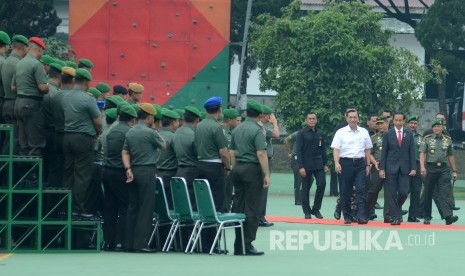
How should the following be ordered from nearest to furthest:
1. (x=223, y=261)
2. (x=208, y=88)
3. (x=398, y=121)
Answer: (x=223, y=261) → (x=208, y=88) → (x=398, y=121)

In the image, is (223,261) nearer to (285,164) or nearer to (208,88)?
(208,88)

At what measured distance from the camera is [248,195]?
19109 millimetres

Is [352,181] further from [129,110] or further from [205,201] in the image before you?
[129,110]

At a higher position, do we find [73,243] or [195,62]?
[195,62]

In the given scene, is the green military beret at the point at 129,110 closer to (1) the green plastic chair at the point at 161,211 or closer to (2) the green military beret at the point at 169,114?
(1) the green plastic chair at the point at 161,211

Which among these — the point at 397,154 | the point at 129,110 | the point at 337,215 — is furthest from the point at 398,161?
the point at 129,110

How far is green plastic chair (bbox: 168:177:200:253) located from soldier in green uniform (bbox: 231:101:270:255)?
608 millimetres

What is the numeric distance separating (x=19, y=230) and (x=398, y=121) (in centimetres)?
825

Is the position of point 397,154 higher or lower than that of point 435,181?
higher

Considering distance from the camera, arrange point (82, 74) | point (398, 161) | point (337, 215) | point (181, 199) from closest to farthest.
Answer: point (82, 74), point (181, 199), point (398, 161), point (337, 215)

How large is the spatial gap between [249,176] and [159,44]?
5.65 metres

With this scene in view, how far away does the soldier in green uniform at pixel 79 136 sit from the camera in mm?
19219

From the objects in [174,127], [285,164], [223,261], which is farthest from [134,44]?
[285,164]

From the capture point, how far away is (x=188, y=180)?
67.5 feet
